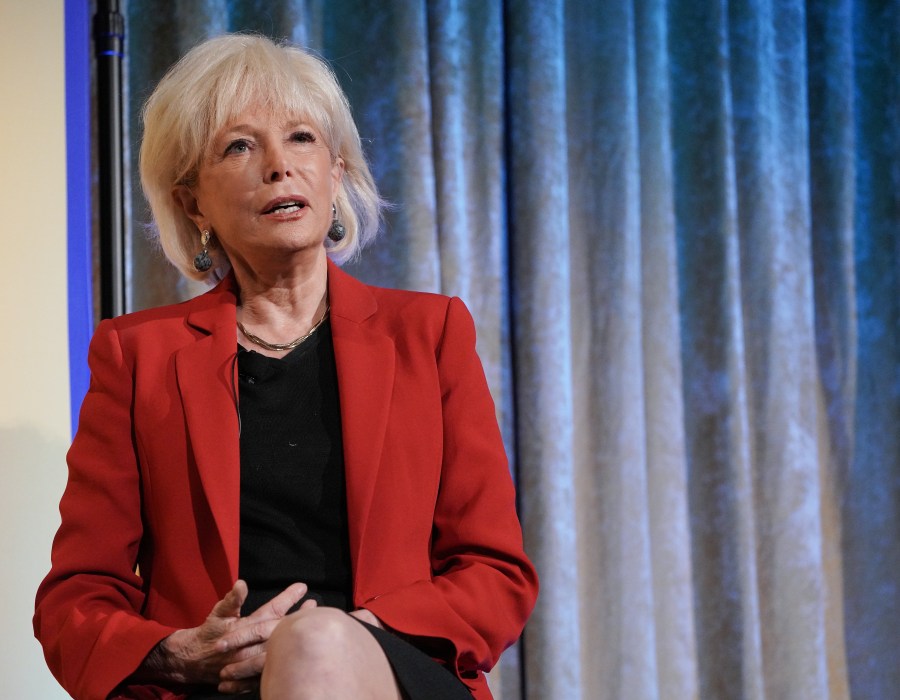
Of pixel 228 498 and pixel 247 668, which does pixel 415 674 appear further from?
pixel 228 498

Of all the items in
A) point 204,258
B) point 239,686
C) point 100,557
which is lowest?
point 239,686

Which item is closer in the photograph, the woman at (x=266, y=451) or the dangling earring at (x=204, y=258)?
the woman at (x=266, y=451)

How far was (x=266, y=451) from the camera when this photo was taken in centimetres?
159

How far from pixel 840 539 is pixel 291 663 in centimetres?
180

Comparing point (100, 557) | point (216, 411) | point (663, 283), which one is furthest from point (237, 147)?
point (663, 283)

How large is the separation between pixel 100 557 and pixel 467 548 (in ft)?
1.76

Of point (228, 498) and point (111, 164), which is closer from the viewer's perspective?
point (228, 498)

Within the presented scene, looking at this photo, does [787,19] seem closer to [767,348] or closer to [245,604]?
[767,348]

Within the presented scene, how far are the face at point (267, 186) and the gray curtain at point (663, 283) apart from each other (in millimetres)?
560

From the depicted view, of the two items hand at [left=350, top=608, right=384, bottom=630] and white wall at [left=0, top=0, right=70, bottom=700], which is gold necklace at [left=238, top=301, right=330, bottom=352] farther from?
white wall at [left=0, top=0, right=70, bottom=700]

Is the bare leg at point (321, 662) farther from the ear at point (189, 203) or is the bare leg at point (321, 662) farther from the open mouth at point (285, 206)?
the ear at point (189, 203)

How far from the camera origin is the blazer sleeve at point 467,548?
1446 mm

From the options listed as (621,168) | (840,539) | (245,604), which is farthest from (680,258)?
(245,604)

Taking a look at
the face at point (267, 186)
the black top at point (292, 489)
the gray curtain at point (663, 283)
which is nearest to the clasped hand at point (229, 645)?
the black top at point (292, 489)
